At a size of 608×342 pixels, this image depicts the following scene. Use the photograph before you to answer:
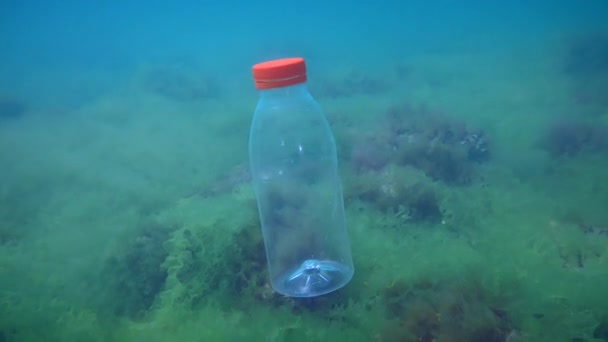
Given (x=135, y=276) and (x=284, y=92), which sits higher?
(x=284, y=92)

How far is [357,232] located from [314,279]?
1.07 m

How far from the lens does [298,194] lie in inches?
181

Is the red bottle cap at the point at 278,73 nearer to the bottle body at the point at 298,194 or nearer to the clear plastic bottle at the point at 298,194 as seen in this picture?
the bottle body at the point at 298,194

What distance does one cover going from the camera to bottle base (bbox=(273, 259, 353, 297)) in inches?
145

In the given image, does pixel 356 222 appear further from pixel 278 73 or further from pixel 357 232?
pixel 278 73

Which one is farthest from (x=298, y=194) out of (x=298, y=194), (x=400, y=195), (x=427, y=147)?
(x=427, y=147)

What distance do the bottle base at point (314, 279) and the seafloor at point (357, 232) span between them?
104 millimetres

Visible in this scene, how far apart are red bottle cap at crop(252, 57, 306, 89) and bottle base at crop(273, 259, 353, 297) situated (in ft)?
6.11

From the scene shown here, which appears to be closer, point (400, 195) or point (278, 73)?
point (278, 73)

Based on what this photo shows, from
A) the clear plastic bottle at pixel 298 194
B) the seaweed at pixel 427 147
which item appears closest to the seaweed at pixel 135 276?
the clear plastic bottle at pixel 298 194

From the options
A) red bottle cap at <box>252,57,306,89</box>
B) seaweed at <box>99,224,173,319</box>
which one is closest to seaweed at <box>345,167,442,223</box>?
seaweed at <box>99,224,173,319</box>

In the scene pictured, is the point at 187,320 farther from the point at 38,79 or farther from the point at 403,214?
the point at 38,79

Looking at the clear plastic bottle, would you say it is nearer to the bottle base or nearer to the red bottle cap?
the bottle base

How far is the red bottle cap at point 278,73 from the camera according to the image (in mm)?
2951
